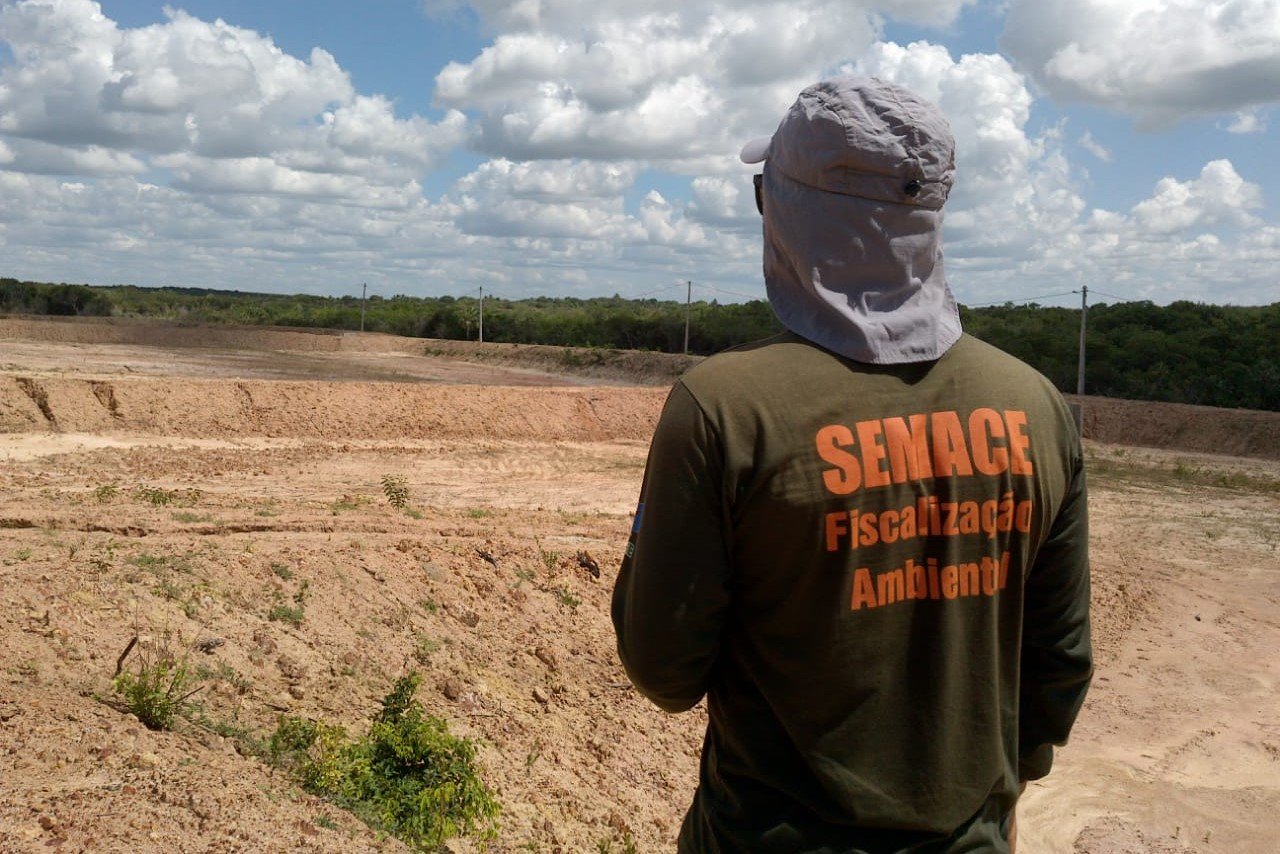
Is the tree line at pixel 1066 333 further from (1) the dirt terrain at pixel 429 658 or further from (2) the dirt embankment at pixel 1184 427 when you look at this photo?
(1) the dirt terrain at pixel 429 658

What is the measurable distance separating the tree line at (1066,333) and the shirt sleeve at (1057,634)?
746 inches

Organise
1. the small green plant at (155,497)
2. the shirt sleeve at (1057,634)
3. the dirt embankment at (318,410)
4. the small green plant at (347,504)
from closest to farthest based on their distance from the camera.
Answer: the shirt sleeve at (1057,634), the small green plant at (155,497), the small green plant at (347,504), the dirt embankment at (318,410)

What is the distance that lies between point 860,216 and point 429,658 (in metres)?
5.57

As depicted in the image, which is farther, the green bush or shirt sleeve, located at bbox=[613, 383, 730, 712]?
the green bush

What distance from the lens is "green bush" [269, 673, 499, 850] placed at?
15.9 ft

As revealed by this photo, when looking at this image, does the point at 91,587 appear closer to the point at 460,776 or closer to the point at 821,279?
the point at 460,776

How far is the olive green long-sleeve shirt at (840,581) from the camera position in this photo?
5.44 feet

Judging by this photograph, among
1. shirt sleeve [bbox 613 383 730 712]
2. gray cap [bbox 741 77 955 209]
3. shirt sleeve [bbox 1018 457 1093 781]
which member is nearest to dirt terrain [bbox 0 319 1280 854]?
shirt sleeve [bbox 613 383 730 712]

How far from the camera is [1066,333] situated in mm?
38000

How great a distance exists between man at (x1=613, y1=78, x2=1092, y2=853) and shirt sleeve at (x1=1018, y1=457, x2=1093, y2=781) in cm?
12

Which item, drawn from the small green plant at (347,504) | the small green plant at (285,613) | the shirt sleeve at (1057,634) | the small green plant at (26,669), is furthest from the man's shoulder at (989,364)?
the small green plant at (347,504)

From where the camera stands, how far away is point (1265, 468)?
22.0m

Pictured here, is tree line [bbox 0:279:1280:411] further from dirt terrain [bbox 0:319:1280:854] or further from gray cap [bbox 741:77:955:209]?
gray cap [bbox 741:77:955:209]

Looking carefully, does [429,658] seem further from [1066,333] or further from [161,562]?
[1066,333]
